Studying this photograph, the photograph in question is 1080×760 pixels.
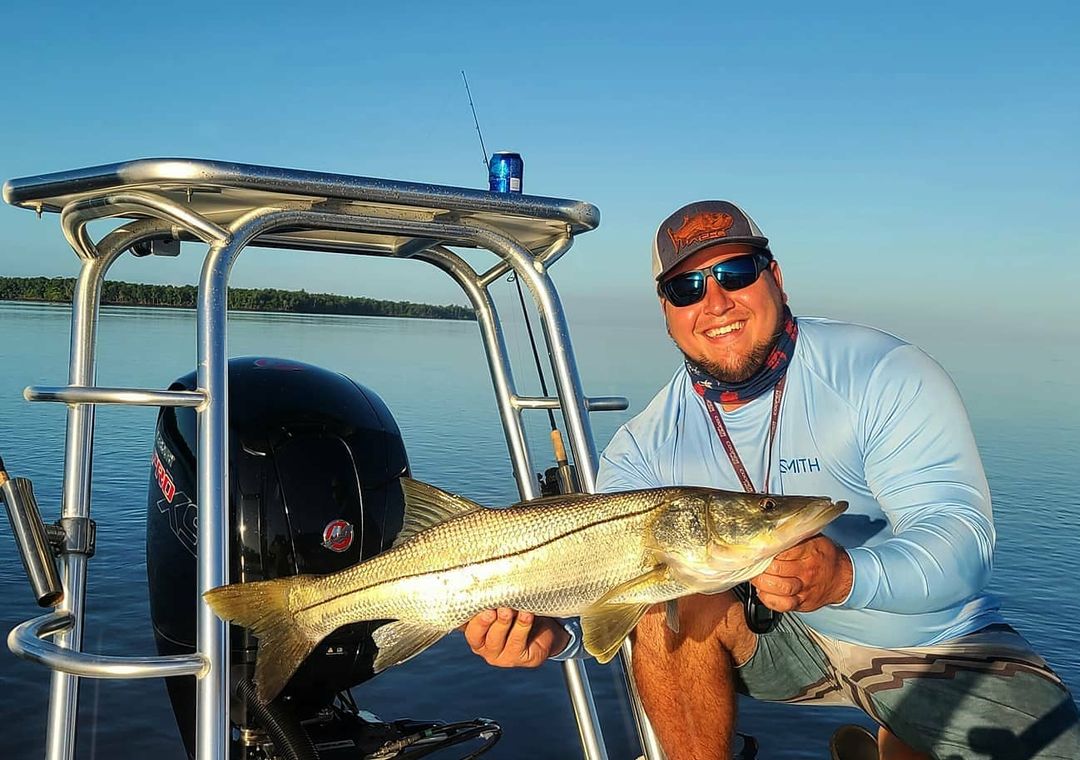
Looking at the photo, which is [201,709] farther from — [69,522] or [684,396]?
[684,396]

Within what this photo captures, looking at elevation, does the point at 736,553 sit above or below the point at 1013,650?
above

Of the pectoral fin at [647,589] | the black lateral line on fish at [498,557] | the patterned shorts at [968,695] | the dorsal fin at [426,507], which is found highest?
the dorsal fin at [426,507]

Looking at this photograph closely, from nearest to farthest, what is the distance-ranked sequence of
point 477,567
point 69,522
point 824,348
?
point 477,567
point 69,522
point 824,348

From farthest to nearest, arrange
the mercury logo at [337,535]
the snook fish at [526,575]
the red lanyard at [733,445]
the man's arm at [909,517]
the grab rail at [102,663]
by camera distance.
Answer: the mercury logo at [337,535] < the red lanyard at [733,445] < the snook fish at [526,575] < the man's arm at [909,517] < the grab rail at [102,663]

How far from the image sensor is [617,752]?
6.78 meters

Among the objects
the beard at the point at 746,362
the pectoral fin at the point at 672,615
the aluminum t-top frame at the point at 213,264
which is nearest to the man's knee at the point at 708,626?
the aluminum t-top frame at the point at 213,264

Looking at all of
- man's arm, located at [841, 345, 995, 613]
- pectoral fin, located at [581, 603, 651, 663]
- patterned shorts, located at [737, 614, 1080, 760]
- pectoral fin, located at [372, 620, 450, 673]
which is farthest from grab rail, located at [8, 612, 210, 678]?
patterned shorts, located at [737, 614, 1080, 760]

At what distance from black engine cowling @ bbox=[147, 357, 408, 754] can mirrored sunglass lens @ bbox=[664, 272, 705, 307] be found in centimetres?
143

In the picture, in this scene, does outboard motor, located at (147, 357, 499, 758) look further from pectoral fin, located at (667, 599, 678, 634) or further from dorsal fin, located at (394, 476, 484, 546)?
pectoral fin, located at (667, 599, 678, 634)

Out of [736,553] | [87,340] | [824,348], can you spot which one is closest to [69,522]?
[87,340]

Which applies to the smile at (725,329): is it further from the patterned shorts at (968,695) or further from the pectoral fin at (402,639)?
the pectoral fin at (402,639)

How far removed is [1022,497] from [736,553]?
547 inches

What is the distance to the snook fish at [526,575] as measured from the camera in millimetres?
2893

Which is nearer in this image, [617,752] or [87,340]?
[87,340]
